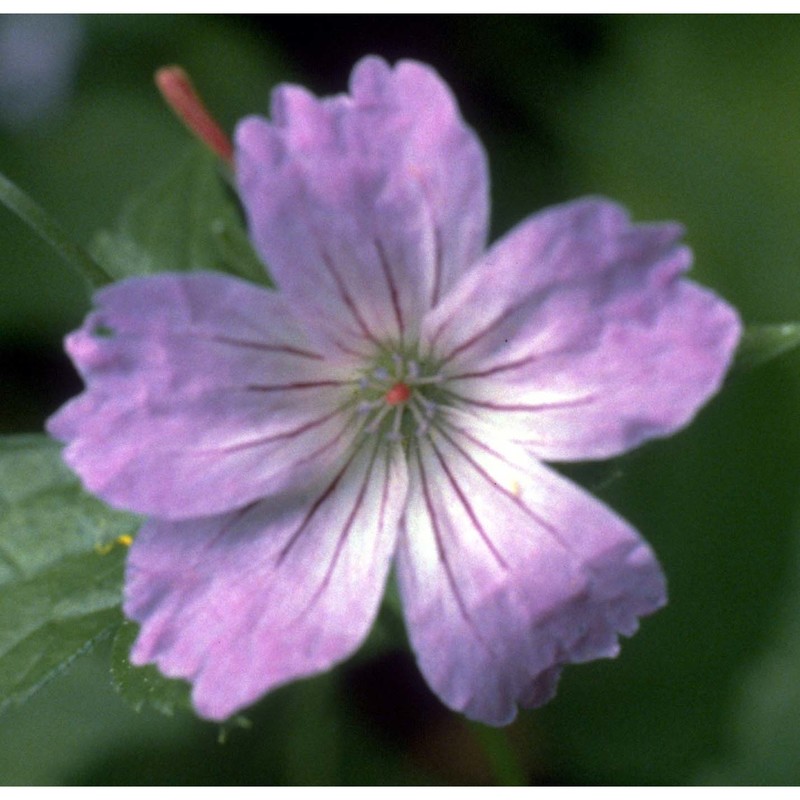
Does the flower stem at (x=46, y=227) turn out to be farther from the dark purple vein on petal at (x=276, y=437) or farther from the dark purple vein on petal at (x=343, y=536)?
the dark purple vein on petal at (x=343, y=536)

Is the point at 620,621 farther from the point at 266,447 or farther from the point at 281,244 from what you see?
the point at 281,244

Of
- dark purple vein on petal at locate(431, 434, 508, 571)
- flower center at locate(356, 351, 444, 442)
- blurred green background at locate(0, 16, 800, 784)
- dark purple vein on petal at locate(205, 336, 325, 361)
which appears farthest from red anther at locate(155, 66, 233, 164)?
blurred green background at locate(0, 16, 800, 784)

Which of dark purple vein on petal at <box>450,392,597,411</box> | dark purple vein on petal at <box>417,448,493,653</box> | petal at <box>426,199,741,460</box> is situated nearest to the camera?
Answer: petal at <box>426,199,741,460</box>

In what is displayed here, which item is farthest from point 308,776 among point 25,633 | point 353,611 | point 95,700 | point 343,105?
point 343,105

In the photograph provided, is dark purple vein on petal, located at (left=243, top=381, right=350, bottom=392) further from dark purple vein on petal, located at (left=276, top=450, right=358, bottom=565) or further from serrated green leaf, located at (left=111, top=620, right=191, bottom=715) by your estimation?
serrated green leaf, located at (left=111, top=620, right=191, bottom=715)

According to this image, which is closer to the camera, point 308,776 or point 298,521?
point 298,521

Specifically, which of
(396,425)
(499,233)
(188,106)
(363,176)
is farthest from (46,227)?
(499,233)
